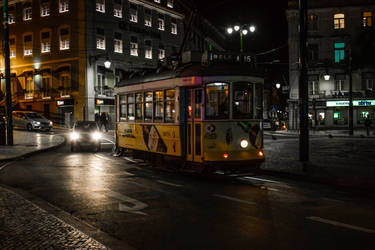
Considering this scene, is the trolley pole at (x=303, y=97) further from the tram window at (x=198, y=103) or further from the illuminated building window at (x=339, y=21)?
the illuminated building window at (x=339, y=21)

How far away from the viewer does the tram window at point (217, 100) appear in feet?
36.6

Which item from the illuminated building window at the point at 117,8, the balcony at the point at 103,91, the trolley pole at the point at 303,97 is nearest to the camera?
the trolley pole at the point at 303,97

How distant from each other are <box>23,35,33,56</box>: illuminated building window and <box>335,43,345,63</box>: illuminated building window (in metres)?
36.8

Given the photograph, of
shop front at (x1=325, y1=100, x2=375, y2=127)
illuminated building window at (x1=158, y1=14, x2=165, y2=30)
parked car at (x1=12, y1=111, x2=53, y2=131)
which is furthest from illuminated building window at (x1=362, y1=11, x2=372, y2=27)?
parked car at (x1=12, y1=111, x2=53, y2=131)

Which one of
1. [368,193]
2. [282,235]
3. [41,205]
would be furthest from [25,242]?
[368,193]

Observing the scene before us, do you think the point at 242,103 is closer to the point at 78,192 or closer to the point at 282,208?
the point at 282,208

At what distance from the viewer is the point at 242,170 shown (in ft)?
37.9

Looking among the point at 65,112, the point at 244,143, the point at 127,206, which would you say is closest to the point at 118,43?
the point at 65,112

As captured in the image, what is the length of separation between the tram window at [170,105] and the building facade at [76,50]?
30579 mm

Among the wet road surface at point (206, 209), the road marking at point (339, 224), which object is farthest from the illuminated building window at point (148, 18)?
the road marking at point (339, 224)

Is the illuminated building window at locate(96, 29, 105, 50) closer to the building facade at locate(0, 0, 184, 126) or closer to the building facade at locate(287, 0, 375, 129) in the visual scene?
the building facade at locate(0, 0, 184, 126)

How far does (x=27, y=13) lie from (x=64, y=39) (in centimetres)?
703

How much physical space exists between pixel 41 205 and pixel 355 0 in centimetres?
4964

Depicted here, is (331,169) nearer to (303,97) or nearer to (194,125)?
(303,97)
